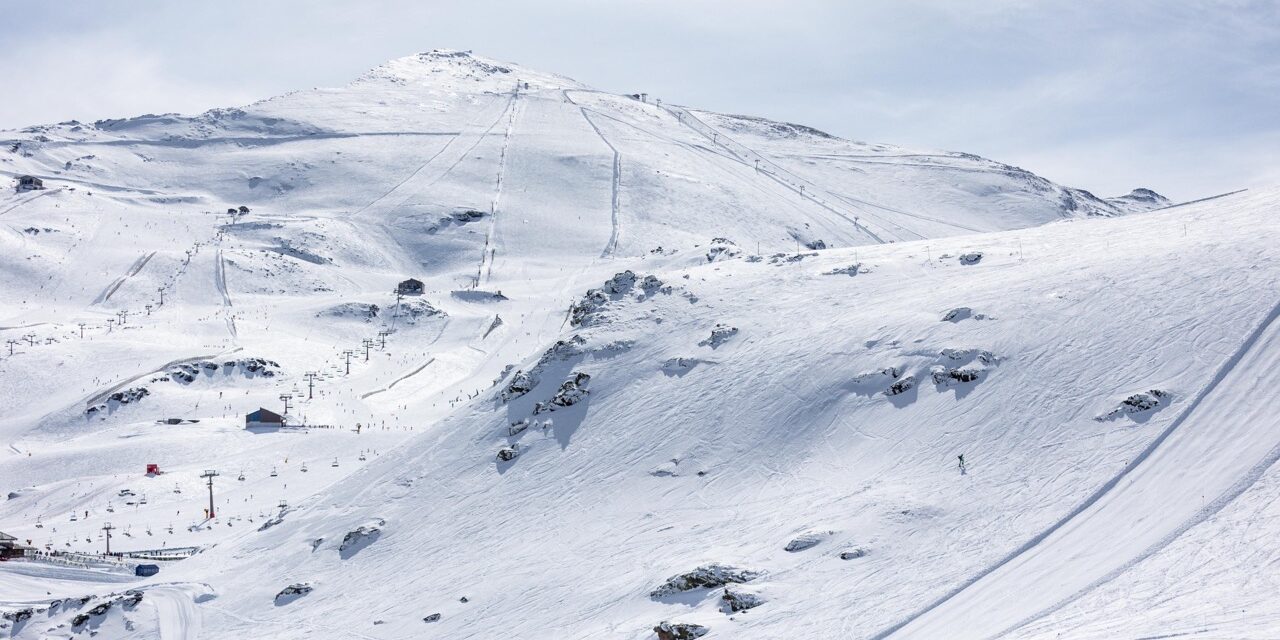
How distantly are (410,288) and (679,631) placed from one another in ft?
279

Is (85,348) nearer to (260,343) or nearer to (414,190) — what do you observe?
(260,343)

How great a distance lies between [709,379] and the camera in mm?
39969

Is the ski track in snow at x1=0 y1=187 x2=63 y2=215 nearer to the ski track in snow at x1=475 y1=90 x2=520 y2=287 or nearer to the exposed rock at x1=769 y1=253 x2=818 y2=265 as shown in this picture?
the ski track in snow at x1=475 y1=90 x2=520 y2=287

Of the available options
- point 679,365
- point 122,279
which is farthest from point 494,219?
point 679,365

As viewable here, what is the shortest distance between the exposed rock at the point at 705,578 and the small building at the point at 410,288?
81165mm

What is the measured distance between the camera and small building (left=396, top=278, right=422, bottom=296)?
344ft

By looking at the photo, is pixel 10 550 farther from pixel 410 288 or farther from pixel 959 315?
pixel 410 288

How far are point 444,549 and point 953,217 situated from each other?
135 meters

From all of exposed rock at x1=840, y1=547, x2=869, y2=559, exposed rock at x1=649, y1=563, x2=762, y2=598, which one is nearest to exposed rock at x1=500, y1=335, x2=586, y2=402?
exposed rock at x1=649, y1=563, x2=762, y2=598

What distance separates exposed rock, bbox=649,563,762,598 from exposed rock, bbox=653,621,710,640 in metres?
2.14

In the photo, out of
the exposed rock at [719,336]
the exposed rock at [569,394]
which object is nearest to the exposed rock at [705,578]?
the exposed rock at [569,394]

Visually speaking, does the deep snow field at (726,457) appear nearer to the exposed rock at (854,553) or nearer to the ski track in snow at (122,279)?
the exposed rock at (854,553)

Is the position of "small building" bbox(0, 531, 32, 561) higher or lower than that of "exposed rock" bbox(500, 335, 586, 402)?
lower

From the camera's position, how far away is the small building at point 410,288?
10500cm
